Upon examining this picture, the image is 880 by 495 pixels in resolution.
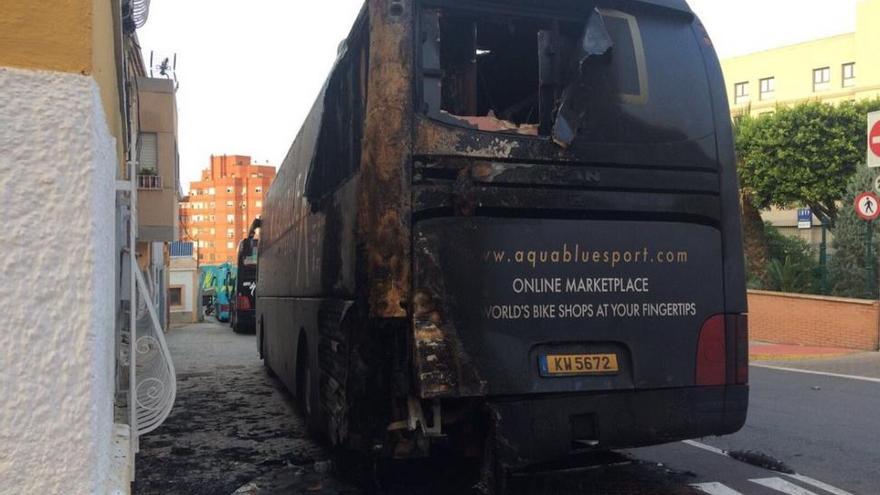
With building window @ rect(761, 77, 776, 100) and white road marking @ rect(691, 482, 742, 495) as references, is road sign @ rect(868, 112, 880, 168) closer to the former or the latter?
white road marking @ rect(691, 482, 742, 495)

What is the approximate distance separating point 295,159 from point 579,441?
5686 millimetres

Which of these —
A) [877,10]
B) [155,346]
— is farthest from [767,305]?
[877,10]

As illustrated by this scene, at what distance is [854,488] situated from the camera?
5.96 meters

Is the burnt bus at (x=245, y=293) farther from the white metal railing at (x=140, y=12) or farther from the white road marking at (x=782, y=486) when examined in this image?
the white road marking at (x=782, y=486)

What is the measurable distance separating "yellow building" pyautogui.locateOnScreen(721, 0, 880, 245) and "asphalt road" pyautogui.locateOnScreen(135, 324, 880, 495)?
39.0 m

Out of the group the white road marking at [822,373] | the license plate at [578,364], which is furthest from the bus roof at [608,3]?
the white road marking at [822,373]

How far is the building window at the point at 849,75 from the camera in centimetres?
4910

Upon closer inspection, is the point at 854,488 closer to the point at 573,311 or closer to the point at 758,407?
the point at 573,311

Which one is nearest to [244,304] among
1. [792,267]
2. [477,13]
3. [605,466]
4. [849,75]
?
[792,267]

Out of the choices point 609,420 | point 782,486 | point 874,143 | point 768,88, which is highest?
point 768,88

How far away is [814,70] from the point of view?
168ft

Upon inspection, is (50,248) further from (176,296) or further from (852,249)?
(176,296)

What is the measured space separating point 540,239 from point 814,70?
2133 inches

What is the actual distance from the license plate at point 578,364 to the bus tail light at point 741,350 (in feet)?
3.05
